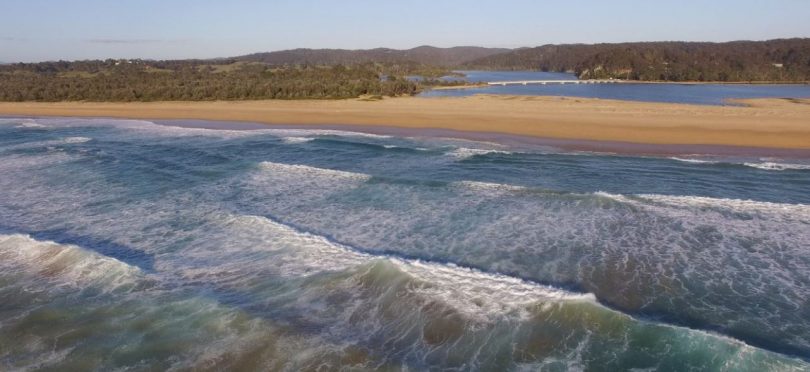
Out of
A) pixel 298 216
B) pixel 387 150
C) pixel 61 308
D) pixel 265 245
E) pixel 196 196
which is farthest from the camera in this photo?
pixel 387 150

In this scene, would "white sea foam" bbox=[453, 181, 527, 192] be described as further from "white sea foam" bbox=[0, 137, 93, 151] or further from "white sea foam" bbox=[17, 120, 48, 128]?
"white sea foam" bbox=[17, 120, 48, 128]

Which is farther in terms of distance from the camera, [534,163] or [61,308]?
[534,163]

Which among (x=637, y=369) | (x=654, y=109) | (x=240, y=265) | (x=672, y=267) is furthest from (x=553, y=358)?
(x=654, y=109)

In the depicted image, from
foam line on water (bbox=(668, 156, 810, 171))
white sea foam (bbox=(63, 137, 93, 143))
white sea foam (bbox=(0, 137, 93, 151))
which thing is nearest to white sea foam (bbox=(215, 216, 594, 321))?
foam line on water (bbox=(668, 156, 810, 171))

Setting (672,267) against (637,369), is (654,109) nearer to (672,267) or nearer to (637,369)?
(672,267)

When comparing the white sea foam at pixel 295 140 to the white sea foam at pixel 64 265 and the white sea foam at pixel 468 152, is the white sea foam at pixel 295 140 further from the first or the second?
the white sea foam at pixel 64 265

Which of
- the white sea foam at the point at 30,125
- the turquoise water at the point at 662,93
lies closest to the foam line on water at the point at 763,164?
the turquoise water at the point at 662,93
